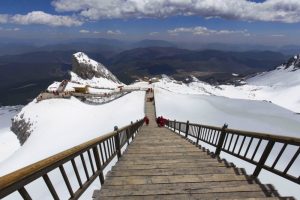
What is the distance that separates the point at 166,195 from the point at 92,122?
1318 inches

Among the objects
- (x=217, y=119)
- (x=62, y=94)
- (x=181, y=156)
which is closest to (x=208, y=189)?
(x=181, y=156)

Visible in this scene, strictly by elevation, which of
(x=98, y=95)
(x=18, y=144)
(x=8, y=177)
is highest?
(x=8, y=177)

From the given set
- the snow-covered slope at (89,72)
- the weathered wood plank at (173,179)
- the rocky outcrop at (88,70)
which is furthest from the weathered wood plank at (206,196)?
the rocky outcrop at (88,70)

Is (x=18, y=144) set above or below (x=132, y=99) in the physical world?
below

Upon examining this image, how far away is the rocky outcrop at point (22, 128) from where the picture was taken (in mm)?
47744

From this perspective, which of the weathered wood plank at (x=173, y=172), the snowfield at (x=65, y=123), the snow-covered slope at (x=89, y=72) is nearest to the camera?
the weathered wood plank at (x=173, y=172)

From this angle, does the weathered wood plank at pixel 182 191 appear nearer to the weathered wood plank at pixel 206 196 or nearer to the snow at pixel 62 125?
the weathered wood plank at pixel 206 196

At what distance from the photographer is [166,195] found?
600 centimetres

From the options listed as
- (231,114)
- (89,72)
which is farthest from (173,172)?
(89,72)

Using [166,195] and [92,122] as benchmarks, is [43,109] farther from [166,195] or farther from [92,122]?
[166,195]

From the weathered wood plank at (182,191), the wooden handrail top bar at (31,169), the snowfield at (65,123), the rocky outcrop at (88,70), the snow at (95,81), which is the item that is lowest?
the snow at (95,81)

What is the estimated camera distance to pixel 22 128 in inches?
2048

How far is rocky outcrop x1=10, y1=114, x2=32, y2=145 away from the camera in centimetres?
4774

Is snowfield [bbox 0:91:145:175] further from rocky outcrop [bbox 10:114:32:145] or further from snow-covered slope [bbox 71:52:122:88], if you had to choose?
snow-covered slope [bbox 71:52:122:88]
